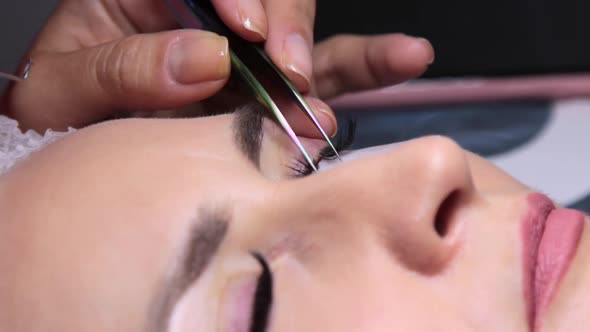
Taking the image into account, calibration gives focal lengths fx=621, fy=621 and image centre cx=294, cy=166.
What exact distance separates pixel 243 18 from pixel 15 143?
0.86 feet

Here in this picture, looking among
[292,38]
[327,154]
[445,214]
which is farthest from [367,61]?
[445,214]

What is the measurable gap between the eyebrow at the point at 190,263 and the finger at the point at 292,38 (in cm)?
26

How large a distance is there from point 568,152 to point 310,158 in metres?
0.60

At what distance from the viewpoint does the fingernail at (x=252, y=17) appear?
65cm

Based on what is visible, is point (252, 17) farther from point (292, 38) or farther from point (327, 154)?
point (327, 154)

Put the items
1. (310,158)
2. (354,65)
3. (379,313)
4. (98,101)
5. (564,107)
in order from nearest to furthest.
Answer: (379,313) → (310,158) → (98,101) → (354,65) → (564,107)

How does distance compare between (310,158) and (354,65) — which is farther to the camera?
(354,65)

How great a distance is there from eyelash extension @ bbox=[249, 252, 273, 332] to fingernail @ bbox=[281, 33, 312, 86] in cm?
26

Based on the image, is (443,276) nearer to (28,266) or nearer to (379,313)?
(379,313)

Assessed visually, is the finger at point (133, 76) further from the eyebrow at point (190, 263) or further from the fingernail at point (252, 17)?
the eyebrow at point (190, 263)

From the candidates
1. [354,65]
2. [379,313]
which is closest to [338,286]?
[379,313]

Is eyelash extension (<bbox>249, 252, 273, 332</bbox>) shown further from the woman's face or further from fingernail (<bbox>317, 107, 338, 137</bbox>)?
fingernail (<bbox>317, 107, 338, 137</bbox>)

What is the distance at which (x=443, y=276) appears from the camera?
1.47 feet

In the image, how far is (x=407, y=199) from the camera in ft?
1.48
